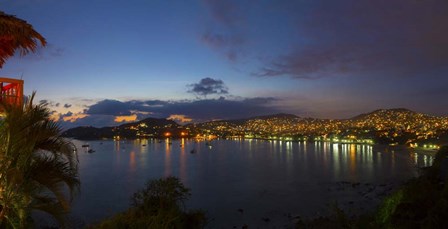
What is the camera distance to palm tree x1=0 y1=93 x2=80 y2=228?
3691mm

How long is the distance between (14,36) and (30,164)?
170cm

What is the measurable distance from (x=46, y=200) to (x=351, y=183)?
33.3 metres

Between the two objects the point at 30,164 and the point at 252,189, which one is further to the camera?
the point at 252,189

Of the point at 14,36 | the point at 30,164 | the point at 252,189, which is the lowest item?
the point at 252,189

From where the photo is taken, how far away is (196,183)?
117 ft

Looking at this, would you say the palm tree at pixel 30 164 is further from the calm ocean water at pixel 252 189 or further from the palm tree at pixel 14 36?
the calm ocean water at pixel 252 189

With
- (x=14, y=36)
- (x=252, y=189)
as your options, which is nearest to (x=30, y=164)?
(x=14, y=36)

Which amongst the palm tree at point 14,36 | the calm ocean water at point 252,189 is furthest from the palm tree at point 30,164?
the calm ocean water at point 252,189

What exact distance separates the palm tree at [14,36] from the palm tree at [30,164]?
940 mm

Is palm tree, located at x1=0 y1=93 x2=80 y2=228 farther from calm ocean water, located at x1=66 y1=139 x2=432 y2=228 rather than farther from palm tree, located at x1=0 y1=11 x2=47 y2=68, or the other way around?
calm ocean water, located at x1=66 y1=139 x2=432 y2=228

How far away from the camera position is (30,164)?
151 inches

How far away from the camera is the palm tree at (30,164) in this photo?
3.69m

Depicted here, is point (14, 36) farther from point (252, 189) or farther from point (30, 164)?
point (252, 189)

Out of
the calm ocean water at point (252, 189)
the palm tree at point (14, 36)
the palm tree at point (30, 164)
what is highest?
the palm tree at point (14, 36)
